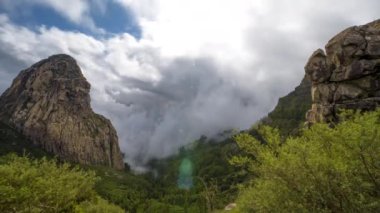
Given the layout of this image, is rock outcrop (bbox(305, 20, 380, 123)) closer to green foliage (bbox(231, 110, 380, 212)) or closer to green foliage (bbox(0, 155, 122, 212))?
green foliage (bbox(0, 155, 122, 212))

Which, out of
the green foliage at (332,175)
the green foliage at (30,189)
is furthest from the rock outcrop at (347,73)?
the green foliage at (332,175)

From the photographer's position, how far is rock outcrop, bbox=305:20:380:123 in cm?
8031

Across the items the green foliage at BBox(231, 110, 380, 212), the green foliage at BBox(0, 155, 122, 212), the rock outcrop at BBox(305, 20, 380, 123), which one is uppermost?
the rock outcrop at BBox(305, 20, 380, 123)

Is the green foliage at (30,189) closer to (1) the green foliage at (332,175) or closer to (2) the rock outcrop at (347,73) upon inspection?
(1) the green foliage at (332,175)

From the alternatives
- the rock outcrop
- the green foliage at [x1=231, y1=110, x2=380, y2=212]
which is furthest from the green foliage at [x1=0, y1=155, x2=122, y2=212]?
the rock outcrop

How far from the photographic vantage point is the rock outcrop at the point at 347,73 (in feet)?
263

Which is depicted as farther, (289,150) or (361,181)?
(289,150)

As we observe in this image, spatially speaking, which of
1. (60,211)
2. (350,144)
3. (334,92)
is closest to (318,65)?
(334,92)

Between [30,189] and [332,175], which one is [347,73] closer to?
[332,175]

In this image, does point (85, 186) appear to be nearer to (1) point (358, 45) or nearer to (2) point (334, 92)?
(2) point (334, 92)

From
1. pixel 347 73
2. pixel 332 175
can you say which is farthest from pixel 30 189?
pixel 347 73

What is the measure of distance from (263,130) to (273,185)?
13.9 feet

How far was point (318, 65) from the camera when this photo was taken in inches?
3698

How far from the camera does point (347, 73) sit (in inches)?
3351
